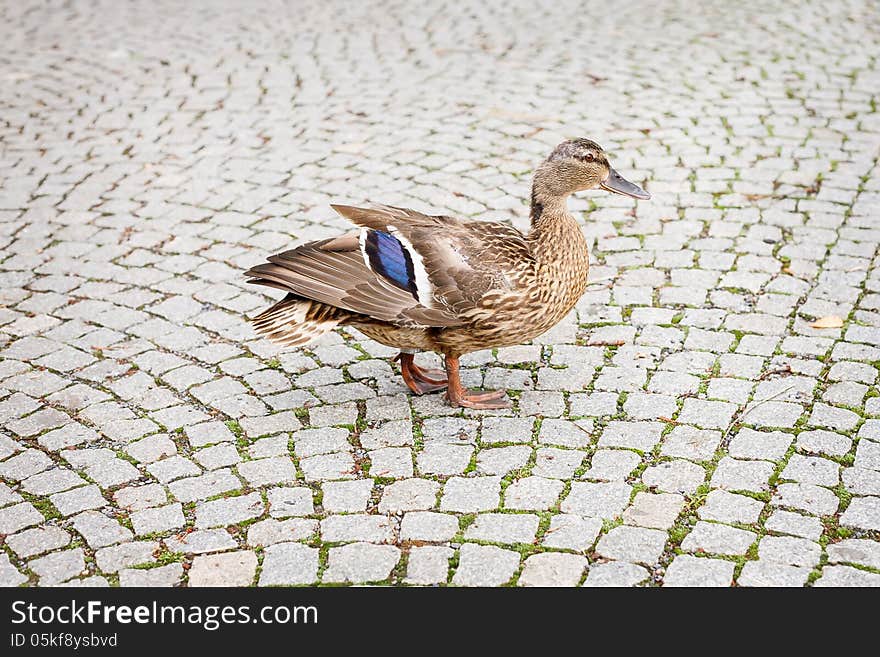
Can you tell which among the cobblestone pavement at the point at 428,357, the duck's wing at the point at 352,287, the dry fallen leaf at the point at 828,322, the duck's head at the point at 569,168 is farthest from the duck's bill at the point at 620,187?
the dry fallen leaf at the point at 828,322

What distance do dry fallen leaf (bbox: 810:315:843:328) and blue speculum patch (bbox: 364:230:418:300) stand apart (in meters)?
2.37

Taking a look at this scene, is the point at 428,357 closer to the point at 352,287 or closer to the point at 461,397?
the point at 461,397

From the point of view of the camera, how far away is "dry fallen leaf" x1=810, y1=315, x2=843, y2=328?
17.8 ft

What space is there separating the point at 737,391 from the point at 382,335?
1787 mm

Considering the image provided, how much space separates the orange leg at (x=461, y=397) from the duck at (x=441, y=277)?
0.4 inches

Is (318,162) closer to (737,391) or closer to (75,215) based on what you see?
(75,215)

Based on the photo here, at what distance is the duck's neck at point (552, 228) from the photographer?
15.4ft

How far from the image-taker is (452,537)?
4004mm

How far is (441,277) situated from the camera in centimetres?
452

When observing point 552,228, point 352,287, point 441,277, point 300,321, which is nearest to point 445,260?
point 441,277

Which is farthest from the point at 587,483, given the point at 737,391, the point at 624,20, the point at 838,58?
the point at 624,20

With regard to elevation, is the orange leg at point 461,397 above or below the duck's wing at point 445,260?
below

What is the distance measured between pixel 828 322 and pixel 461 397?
214 cm

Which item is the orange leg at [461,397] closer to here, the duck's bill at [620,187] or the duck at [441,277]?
the duck at [441,277]
